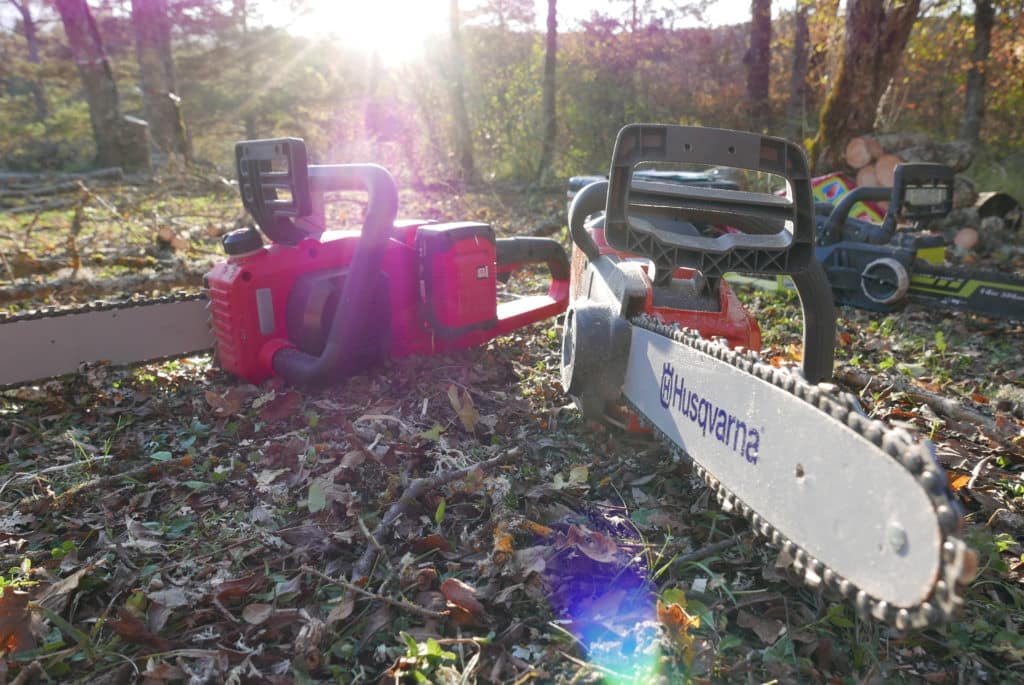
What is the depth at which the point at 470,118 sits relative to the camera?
46.8 feet

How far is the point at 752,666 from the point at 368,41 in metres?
18.4

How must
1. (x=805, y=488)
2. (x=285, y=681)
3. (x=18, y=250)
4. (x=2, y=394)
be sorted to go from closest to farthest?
(x=805, y=488) → (x=285, y=681) → (x=2, y=394) → (x=18, y=250)

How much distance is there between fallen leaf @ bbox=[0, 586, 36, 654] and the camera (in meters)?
1.47

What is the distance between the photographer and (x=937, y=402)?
8.59 feet

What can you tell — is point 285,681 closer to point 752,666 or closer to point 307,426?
point 752,666

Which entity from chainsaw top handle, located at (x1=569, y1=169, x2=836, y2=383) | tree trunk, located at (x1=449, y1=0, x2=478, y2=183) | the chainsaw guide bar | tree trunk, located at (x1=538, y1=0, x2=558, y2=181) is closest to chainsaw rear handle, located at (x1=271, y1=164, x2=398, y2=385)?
the chainsaw guide bar

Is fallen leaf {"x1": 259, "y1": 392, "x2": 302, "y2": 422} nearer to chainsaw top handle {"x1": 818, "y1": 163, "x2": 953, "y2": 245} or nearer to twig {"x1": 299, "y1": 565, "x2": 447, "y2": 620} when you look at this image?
twig {"x1": 299, "y1": 565, "x2": 447, "y2": 620}

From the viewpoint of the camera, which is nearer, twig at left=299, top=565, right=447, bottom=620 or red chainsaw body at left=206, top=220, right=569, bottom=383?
twig at left=299, top=565, right=447, bottom=620

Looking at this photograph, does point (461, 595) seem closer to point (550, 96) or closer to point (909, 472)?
point (909, 472)

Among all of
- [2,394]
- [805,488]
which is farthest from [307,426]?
[805,488]

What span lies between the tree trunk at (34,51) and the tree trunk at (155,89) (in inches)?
200

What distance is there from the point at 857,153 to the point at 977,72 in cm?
785

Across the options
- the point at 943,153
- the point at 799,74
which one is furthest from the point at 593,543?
the point at 799,74

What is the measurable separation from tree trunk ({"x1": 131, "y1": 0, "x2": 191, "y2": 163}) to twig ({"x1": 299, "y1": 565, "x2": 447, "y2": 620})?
42.6 feet
